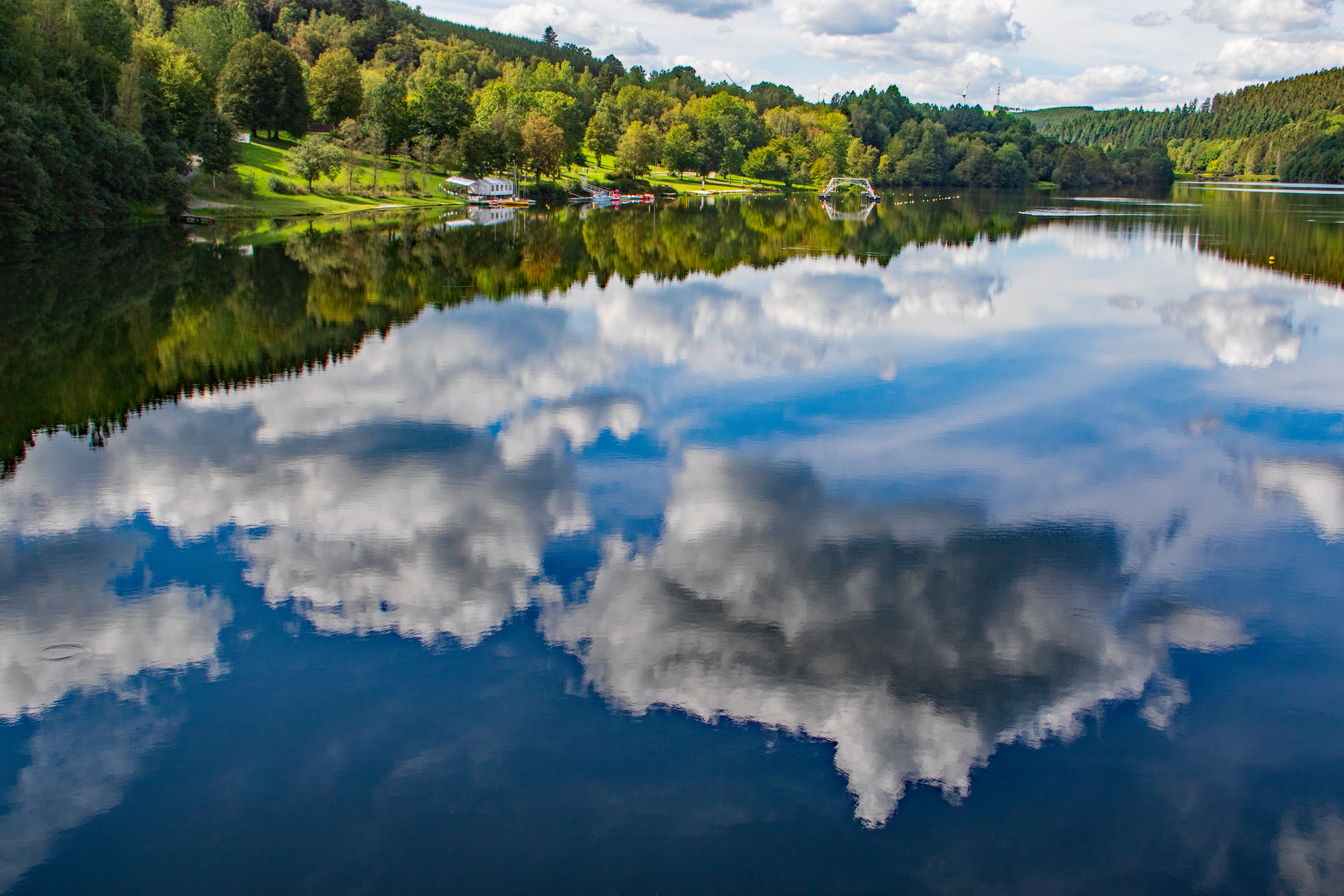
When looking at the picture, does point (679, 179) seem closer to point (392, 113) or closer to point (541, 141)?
point (541, 141)

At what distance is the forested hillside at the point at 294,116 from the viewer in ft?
190

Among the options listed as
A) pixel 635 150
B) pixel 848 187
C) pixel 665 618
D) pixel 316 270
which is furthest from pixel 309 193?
pixel 848 187

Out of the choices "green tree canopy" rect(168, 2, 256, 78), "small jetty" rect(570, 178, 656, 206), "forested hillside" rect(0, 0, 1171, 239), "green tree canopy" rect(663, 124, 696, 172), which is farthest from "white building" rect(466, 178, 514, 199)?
"green tree canopy" rect(663, 124, 696, 172)

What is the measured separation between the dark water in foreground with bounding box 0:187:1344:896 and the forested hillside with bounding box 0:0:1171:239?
37.5 m

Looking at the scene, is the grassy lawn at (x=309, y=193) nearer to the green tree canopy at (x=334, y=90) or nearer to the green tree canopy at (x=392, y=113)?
the green tree canopy at (x=392, y=113)

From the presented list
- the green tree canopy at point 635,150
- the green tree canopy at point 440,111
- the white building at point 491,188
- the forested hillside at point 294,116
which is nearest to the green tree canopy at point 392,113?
the forested hillside at point 294,116

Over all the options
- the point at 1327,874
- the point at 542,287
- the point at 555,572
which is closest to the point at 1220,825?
the point at 1327,874

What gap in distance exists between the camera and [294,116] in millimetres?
104812

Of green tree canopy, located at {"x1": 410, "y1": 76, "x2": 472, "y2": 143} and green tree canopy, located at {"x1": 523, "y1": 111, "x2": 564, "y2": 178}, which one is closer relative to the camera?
green tree canopy, located at {"x1": 523, "y1": 111, "x2": 564, "y2": 178}

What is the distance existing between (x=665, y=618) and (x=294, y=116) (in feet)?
355

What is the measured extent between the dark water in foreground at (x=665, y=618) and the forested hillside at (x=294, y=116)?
3748 centimetres

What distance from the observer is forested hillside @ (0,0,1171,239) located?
58031 millimetres

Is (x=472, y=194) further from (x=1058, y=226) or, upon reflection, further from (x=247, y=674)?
(x=247, y=674)

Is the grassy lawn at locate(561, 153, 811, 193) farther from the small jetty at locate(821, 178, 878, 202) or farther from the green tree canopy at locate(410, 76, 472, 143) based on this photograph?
the green tree canopy at locate(410, 76, 472, 143)
